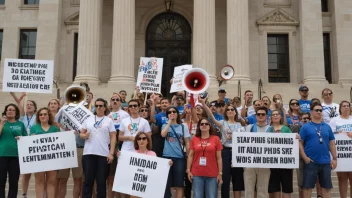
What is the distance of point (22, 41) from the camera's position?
27.1 meters

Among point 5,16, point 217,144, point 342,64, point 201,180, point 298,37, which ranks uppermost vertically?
point 5,16

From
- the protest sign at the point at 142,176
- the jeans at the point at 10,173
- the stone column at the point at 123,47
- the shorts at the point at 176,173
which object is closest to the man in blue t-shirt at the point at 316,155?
the shorts at the point at 176,173

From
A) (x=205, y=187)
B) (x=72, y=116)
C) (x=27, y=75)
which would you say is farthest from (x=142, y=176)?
(x=27, y=75)

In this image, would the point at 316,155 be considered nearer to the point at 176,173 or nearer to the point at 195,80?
the point at 176,173

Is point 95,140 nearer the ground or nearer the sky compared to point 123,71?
nearer the ground

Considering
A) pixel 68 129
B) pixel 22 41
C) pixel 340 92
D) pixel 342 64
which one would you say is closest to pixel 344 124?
pixel 68 129

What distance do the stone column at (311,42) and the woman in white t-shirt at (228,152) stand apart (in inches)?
599

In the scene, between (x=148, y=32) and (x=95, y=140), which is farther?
(x=148, y=32)

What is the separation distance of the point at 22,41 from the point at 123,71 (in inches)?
410

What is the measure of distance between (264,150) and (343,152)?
7.33 feet

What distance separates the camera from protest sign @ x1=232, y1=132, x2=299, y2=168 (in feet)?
27.1

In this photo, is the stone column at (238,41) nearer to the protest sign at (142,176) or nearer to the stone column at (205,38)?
the stone column at (205,38)

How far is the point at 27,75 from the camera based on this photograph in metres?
11.0

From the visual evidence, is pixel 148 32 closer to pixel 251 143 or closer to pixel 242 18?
pixel 242 18
